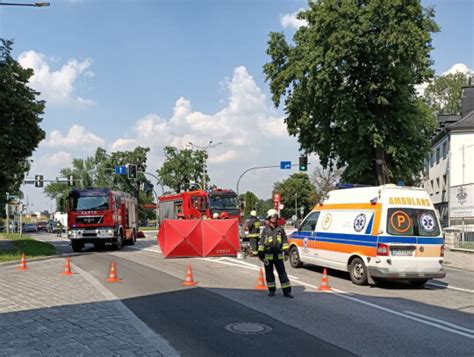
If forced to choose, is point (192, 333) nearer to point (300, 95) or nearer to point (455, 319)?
point (455, 319)

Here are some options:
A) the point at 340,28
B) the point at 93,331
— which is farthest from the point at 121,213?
the point at 93,331

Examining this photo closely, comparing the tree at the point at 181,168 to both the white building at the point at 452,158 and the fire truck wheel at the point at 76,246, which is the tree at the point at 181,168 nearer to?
the white building at the point at 452,158

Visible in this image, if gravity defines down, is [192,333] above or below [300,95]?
below

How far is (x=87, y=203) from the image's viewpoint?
2380 centimetres

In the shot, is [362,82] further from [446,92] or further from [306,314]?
[446,92]

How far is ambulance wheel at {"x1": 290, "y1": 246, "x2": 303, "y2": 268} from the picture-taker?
49.3 feet

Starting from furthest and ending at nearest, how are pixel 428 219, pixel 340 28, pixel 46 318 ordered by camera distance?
pixel 340 28, pixel 428 219, pixel 46 318

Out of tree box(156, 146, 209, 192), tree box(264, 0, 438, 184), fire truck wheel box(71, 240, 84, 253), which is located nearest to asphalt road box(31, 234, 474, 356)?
fire truck wheel box(71, 240, 84, 253)

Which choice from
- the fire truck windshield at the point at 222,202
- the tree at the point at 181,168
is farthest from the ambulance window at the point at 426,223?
the tree at the point at 181,168

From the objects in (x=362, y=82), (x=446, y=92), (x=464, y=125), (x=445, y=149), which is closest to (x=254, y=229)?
(x=362, y=82)

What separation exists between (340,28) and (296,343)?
22.3m

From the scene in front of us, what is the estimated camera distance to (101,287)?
11133 millimetres

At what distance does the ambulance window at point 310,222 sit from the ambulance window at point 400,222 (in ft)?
9.65

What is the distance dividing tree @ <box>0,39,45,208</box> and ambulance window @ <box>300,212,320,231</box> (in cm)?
1270
